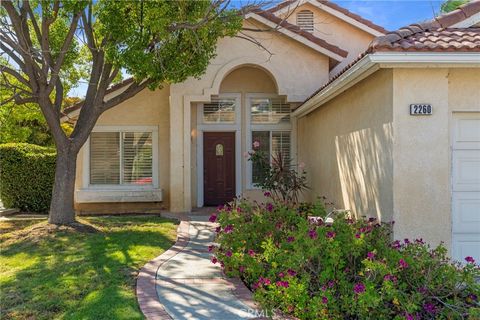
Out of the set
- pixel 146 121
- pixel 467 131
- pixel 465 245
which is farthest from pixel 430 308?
pixel 146 121

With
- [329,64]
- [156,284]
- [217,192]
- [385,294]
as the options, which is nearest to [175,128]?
[217,192]

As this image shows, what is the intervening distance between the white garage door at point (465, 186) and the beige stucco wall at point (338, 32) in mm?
10947

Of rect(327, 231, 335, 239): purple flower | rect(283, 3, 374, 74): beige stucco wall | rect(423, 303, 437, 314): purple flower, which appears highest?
rect(283, 3, 374, 74): beige stucco wall

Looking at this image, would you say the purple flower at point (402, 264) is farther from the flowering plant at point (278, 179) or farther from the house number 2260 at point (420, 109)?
the flowering plant at point (278, 179)

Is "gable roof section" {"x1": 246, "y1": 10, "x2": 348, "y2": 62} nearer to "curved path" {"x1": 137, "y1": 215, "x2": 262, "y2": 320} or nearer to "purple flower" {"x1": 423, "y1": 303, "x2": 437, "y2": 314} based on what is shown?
"curved path" {"x1": 137, "y1": 215, "x2": 262, "y2": 320}

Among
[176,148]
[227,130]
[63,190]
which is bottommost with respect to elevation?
[63,190]

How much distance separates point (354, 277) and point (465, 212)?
328 cm

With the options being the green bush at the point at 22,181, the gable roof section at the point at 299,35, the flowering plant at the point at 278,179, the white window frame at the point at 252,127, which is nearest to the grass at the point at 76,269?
the flowering plant at the point at 278,179

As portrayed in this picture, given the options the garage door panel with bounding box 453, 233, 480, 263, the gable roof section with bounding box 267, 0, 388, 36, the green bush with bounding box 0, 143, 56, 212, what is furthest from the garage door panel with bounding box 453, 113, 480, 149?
the green bush with bounding box 0, 143, 56, 212

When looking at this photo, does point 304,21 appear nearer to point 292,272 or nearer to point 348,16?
point 348,16

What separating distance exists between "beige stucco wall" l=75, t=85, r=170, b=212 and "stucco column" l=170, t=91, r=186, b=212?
1236mm

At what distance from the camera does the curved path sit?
5.29 meters

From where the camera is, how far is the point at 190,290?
6176 mm

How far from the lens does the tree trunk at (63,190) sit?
10430mm
